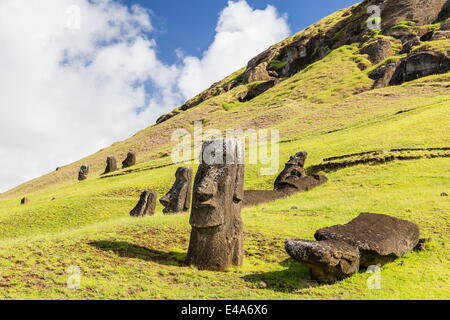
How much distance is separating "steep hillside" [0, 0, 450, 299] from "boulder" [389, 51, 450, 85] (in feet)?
0.68

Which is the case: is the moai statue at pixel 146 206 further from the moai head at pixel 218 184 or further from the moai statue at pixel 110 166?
the moai statue at pixel 110 166

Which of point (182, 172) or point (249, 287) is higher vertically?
point (182, 172)

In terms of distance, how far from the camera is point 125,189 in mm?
40406

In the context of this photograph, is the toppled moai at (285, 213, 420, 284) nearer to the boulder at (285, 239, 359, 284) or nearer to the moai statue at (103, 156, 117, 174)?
the boulder at (285, 239, 359, 284)

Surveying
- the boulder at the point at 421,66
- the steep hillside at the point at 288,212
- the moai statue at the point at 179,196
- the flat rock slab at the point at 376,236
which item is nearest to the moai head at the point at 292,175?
the steep hillside at the point at 288,212

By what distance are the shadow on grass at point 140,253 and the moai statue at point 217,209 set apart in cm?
83

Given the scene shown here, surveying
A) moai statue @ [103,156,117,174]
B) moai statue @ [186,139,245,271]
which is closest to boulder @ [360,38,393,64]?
moai statue @ [103,156,117,174]

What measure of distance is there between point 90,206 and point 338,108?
50592 mm

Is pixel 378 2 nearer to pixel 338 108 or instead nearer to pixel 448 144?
pixel 338 108

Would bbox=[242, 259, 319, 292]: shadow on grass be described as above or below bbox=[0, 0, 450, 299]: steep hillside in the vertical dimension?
below

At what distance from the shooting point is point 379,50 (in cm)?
10631

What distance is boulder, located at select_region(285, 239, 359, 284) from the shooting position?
1199 centimetres
